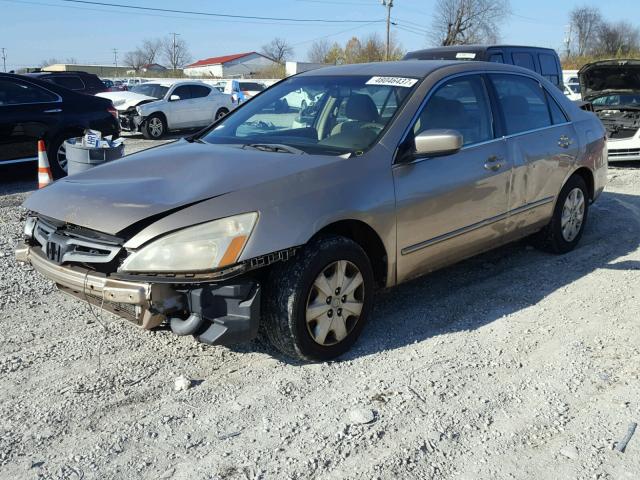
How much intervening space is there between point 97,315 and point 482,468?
271 cm

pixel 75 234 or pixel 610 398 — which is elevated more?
pixel 75 234

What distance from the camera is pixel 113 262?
3.12 meters

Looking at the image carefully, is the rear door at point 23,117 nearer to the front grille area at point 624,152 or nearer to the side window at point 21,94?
the side window at point 21,94

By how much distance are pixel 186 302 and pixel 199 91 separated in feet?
53.6

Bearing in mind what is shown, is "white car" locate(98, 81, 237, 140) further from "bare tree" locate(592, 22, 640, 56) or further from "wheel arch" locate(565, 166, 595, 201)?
"bare tree" locate(592, 22, 640, 56)

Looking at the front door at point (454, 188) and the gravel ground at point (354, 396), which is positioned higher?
the front door at point (454, 188)

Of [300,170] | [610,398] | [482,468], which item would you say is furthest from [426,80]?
[482,468]

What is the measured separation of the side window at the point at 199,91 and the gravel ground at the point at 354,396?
568 inches

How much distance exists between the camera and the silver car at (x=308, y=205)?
307 centimetres

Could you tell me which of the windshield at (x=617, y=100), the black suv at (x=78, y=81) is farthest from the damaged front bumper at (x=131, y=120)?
the windshield at (x=617, y=100)

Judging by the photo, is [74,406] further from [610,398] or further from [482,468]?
[610,398]

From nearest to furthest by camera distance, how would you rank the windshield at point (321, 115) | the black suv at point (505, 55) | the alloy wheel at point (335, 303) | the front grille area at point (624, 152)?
the alloy wheel at point (335, 303) < the windshield at point (321, 115) < the black suv at point (505, 55) < the front grille area at point (624, 152)

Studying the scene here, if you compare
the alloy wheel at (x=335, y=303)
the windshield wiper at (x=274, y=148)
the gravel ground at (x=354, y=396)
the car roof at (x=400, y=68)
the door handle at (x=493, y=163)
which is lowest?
the gravel ground at (x=354, y=396)

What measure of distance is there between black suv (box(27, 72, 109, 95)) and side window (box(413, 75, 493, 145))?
15.0 m
